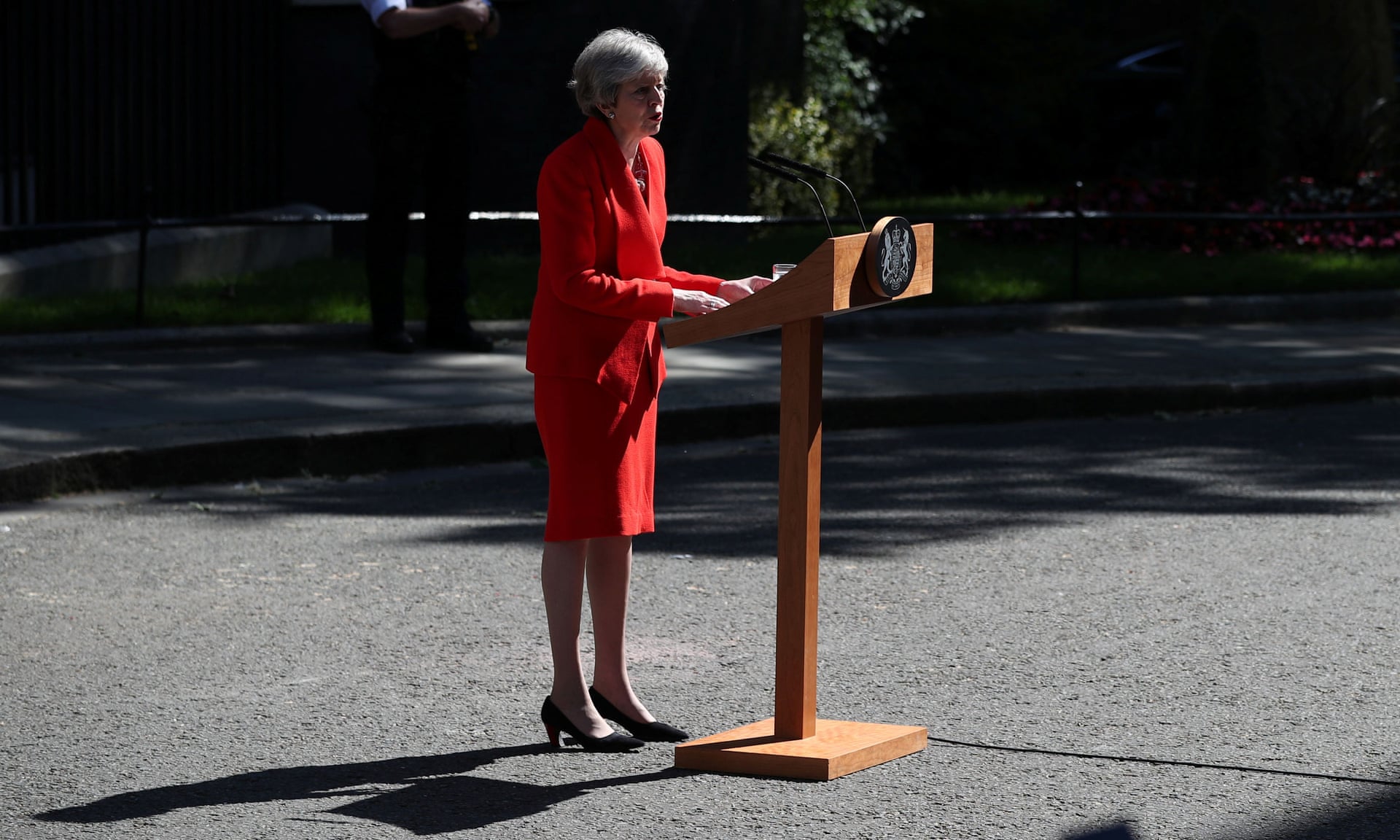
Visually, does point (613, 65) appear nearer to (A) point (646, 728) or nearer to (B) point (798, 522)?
(B) point (798, 522)

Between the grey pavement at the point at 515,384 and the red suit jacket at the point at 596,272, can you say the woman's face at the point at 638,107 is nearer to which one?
the red suit jacket at the point at 596,272

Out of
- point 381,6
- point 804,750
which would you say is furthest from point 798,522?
point 381,6

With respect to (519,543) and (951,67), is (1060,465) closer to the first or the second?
(519,543)

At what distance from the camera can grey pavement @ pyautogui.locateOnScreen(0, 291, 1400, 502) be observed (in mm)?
8109

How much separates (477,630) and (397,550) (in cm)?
118

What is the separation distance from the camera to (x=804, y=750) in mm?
4379

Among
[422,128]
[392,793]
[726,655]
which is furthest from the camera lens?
[422,128]

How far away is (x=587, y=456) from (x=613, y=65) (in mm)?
926

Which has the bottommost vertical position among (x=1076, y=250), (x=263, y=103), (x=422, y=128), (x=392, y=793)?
(x=392, y=793)

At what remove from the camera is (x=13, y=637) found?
5.53 metres

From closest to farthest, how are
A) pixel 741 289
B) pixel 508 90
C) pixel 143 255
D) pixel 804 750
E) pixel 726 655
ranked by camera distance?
pixel 804 750 → pixel 741 289 → pixel 726 655 → pixel 143 255 → pixel 508 90

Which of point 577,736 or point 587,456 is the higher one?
point 587,456

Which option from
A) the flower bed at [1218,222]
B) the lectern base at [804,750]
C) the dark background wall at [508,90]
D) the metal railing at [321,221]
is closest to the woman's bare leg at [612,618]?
the lectern base at [804,750]

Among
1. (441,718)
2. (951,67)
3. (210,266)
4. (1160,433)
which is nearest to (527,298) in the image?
(210,266)
